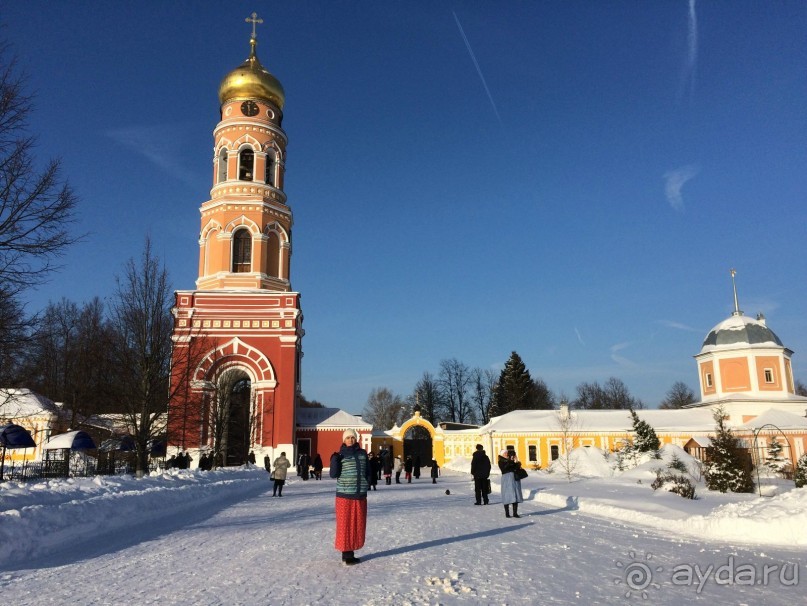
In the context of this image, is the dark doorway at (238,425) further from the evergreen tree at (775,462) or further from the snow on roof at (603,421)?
the evergreen tree at (775,462)

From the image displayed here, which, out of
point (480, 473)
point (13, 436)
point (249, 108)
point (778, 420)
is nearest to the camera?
point (480, 473)

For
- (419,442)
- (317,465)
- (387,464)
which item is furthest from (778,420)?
(317,465)

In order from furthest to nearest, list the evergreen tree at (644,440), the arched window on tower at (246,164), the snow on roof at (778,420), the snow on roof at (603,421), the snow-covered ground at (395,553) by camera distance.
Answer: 1. the snow on roof at (603,421)
2. the snow on roof at (778,420)
3. the arched window on tower at (246,164)
4. the evergreen tree at (644,440)
5. the snow-covered ground at (395,553)

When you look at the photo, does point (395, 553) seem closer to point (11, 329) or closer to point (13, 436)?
point (11, 329)

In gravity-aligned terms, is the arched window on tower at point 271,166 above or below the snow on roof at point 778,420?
above

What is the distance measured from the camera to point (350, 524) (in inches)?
282

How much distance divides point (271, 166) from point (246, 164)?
1447 millimetres

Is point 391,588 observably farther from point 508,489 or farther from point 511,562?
point 508,489

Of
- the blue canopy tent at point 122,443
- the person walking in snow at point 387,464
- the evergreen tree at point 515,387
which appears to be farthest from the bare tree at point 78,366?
the evergreen tree at point 515,387

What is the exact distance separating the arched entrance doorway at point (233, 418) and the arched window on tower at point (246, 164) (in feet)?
37.7

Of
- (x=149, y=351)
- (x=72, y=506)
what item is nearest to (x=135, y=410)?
(x=149, y=351)

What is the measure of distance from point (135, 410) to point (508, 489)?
45.8ft

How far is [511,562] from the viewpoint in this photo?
7488mm

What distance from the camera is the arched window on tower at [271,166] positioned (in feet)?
120
